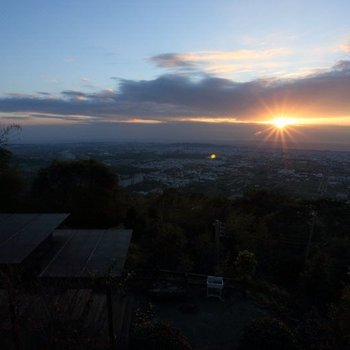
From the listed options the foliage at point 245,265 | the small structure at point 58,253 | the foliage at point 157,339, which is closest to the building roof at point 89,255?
the small structure at point 58,253

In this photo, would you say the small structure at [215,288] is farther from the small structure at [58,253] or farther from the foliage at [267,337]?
the foliage at [267,337]

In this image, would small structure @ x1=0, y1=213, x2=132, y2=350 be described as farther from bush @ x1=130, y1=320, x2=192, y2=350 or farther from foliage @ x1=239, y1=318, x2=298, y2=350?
foliage @ x1=239, y1=318, x2=298, y2=350

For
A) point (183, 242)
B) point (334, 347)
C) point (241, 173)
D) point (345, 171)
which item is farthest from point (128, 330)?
point (345, 171)

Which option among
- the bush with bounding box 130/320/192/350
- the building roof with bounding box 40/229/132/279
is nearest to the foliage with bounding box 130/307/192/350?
the bush with bounding box 130/320/192/350

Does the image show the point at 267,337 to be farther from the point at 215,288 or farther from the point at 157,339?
the point at 215,288

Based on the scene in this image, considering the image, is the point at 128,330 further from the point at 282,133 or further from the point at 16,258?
the point at 282,133
